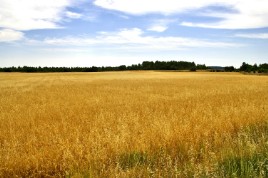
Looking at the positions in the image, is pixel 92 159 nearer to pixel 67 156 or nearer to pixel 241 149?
pixel 67 156

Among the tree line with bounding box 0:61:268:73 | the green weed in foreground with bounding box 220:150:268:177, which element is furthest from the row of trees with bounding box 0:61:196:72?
the green weed in foreground with bounding box 220:150:268:177

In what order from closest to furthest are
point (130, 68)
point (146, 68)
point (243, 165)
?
point (243, 165) < point (130, 68) < point (146, 68)

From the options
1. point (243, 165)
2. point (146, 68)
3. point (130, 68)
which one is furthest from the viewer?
point (146, 68)

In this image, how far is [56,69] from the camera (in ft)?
541

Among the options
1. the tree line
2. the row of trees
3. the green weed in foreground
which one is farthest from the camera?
the row of trees

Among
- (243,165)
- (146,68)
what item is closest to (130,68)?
(146,68)

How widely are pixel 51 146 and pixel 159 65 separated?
166 m

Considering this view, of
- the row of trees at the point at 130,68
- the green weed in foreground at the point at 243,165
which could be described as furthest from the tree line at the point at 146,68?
the green weed in foreground at the point at 243,165

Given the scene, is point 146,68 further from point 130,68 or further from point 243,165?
point 243,165

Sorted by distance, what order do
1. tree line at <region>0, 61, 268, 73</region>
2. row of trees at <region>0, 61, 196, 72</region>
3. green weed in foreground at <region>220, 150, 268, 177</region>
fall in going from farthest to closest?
1. row of trees at <region>0, 61, 196, 72</region>
2. tree line at <region>0, 61, 268, 73</region>
3. green weed in foreground at <region>220, 150, 268, 177</region>

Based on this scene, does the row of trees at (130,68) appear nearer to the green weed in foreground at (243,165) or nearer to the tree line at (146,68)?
the tree line at (146,68)

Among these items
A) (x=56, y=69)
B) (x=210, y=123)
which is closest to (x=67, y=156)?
(x=210, y=123)

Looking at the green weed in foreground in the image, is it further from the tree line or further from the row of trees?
the row of trees

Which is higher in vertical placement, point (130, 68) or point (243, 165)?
point (243, 165)
